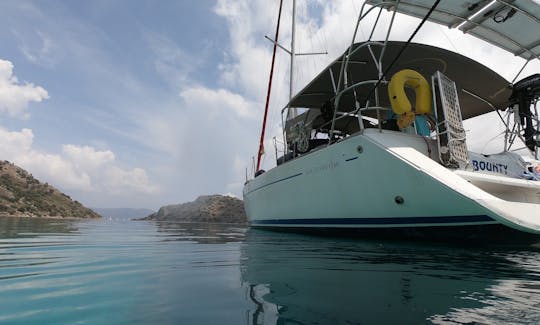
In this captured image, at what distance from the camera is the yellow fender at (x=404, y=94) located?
4.91m

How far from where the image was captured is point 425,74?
6.66m

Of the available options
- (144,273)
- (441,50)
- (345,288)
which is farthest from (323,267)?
(441,50)

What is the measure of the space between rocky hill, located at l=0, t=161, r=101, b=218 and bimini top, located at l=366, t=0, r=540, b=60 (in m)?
41.5

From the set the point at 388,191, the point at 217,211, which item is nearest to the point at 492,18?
the point at 388,191

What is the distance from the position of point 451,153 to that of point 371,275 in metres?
3.42

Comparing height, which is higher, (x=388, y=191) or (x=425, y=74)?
(x=425, y=74)

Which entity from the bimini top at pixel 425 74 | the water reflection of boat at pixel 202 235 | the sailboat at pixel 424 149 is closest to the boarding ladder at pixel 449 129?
the sailboat at pixel 424 149

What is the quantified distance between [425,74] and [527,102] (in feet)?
7.34

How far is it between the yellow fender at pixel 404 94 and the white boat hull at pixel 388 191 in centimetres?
47

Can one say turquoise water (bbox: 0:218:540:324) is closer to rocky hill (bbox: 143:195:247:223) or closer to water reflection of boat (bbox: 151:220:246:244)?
→ water reflection of boat (bbox: 151:220:246:244)

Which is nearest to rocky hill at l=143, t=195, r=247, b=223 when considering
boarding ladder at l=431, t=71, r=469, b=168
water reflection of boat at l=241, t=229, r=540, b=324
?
boarding ladder at l=431, t=71, r=469, b=168

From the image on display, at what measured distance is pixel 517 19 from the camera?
218 inches

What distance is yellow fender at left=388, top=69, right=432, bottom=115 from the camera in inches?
193

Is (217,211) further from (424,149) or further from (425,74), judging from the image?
(424,149)
